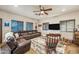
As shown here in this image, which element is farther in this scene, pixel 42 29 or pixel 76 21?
pixel 42 29

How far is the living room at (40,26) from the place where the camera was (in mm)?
2385

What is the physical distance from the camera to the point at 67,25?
2.51 metres

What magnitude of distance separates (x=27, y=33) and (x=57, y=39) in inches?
30.8

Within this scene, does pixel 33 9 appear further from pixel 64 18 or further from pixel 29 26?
pixel 64 18

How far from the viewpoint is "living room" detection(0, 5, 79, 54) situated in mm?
2385

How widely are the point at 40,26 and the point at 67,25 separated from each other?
691 mm

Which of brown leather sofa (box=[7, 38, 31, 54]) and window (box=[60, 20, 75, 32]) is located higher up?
window (box=[60, 20, 75, 32])

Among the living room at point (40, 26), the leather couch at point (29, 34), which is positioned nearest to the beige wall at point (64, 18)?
the living room at point (40, 26)

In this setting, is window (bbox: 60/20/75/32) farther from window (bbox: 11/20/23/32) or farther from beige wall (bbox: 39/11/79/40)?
window (bbox: 11/20/23/32)

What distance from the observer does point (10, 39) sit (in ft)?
7.82

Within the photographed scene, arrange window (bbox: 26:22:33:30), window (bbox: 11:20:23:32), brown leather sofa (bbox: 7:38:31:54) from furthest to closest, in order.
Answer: window (bbox: 26:22:33:30) < window (bbox: 11:20:23:32) < brown leather sofa (bbox: 7:38:31:54)

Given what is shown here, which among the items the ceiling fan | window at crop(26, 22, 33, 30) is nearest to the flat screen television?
the ceiling fan
